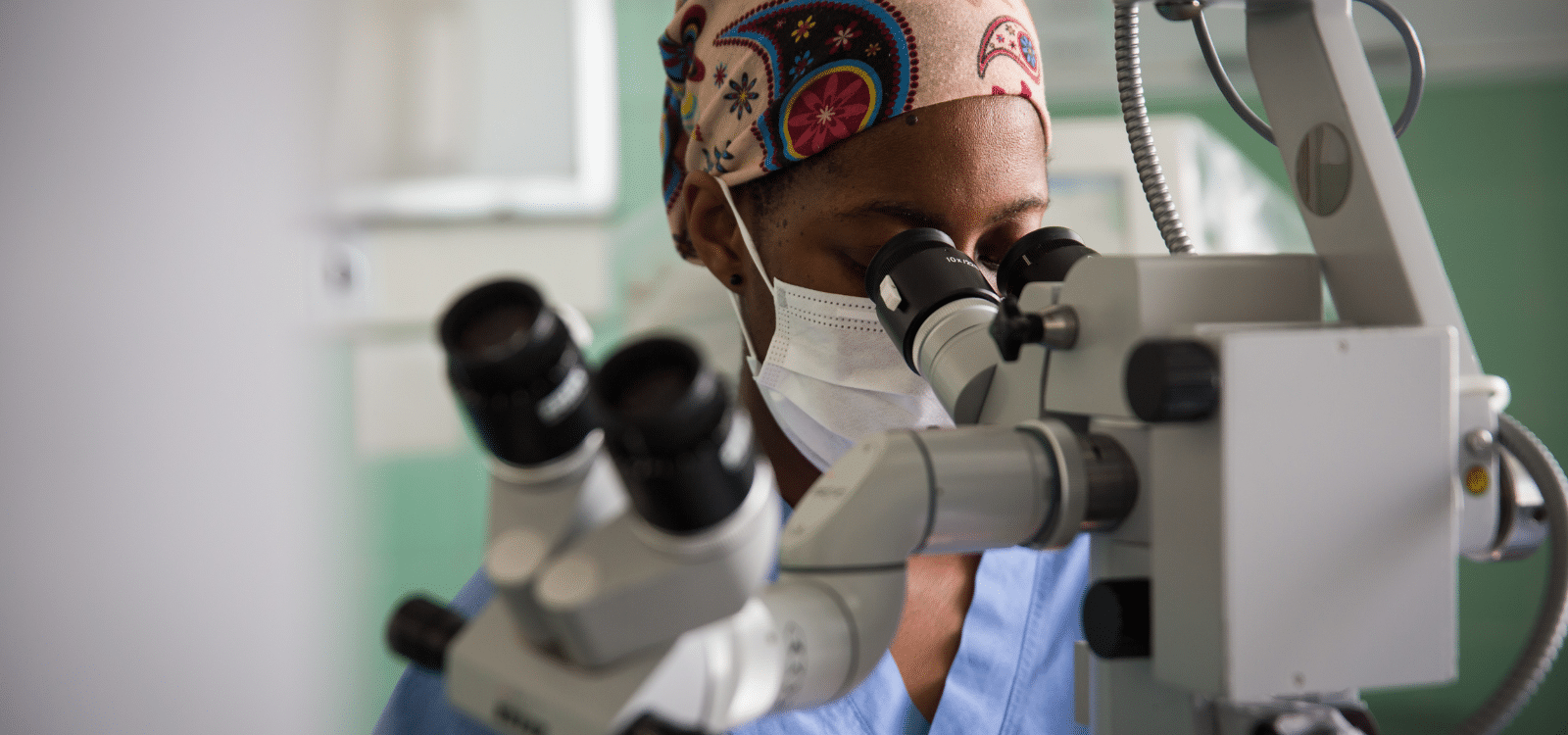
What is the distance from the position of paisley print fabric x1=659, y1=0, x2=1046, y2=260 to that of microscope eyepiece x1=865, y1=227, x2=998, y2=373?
0.18m

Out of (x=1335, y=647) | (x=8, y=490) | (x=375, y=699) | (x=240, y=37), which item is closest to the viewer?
(x=1335, y=647)

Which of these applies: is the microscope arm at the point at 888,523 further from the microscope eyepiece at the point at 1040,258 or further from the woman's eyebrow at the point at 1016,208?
the woman's eyebrow at the point at 1016,208

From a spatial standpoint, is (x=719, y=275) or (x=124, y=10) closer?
(x=719, y=275)

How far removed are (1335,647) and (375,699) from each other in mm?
2182

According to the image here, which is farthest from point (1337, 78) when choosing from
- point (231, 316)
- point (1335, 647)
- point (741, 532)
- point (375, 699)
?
point (375, 699)

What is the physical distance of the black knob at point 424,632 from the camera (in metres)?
0.44

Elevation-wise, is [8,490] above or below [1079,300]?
below

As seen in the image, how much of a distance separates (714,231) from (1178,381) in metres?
0.70

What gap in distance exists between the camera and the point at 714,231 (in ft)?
3.59

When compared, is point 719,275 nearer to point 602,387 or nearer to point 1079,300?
point 1079,300

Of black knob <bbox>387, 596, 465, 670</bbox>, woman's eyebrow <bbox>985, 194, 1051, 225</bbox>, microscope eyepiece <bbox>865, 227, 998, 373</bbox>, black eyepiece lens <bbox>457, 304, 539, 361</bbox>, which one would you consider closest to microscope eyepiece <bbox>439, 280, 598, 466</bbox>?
black eyepiece lens <bbox>457, 304, 539, 361</bbox>

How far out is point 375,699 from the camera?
2.20 m

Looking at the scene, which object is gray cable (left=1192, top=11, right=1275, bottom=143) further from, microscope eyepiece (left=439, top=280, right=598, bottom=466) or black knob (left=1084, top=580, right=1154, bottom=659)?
microscope eyepiece (left=439, top=280, right=598, bottom=466)

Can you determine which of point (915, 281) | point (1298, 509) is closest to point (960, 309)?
point (915, 281)
